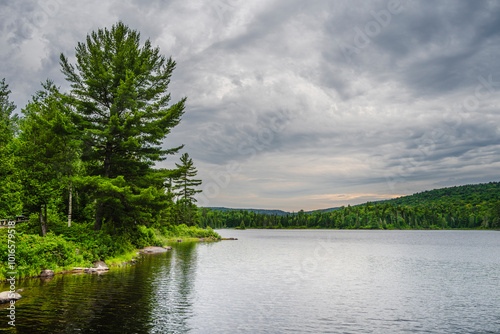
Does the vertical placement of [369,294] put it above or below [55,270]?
below

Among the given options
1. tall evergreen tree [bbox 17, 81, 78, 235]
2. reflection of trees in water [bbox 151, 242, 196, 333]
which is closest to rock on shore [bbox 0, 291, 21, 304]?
reflection of trees in water [bbox 151, 242, 196, 333]

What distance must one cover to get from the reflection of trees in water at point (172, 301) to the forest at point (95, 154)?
6956 mm

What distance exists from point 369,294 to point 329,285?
3.76 meters

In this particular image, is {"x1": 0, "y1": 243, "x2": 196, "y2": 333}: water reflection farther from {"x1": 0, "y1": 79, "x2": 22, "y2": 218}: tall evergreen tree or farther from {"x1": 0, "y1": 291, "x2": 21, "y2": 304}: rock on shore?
{"x1": 0, "y1": 79, "x2": 22, "y2": 218}: tall evergreen tree

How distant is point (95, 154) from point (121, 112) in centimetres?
500

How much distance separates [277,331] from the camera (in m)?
14.2

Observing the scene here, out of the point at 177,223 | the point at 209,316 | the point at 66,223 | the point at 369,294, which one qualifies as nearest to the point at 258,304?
the point at 209,316

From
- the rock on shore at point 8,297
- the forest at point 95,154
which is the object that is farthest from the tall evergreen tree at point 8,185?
the rock on shore at point 8,297

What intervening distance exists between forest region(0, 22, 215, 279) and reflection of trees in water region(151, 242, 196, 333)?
6956mm

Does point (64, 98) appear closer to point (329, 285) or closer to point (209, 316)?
point (209, 316)

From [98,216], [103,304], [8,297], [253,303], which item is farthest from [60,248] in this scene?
[253,303]

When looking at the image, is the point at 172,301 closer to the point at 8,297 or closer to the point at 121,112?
the point at 8,297

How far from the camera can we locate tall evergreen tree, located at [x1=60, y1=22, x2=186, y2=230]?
104 ft

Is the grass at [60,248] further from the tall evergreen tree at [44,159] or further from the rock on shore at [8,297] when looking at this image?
the rock on shore at [8,297]
